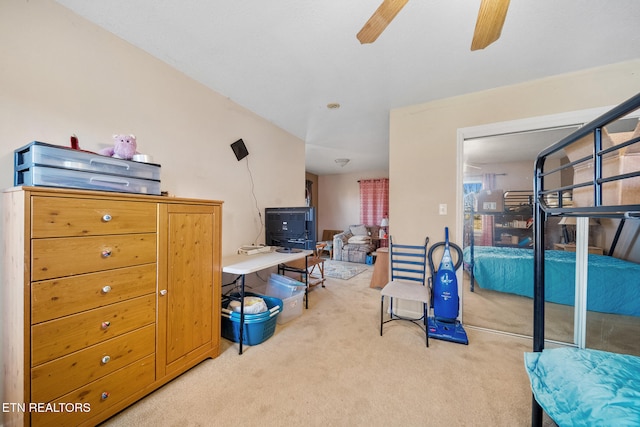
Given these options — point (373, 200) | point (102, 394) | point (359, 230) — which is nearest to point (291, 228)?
point (102, 394)

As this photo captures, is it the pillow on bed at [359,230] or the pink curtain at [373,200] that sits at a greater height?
the pink curtain at [373,200]

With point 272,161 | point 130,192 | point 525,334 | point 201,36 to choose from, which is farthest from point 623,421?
point 272,161

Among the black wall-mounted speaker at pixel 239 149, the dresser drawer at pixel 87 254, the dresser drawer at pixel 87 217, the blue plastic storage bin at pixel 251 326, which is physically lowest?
the blue plastic storage bin at pixel 251 326

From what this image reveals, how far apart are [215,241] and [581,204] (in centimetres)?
219

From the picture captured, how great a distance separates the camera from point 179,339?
1589 millimetres

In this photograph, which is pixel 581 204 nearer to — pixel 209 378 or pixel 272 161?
pixel 209 378

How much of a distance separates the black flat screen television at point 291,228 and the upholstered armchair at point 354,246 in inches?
118

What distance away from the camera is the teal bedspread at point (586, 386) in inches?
29.4

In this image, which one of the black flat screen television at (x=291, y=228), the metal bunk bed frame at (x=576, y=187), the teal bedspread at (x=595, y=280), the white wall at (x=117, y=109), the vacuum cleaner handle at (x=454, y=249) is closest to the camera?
the metal bunk bed frame at (x=576, y=187)

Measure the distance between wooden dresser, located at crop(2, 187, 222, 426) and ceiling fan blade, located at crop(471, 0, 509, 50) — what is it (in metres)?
1.99

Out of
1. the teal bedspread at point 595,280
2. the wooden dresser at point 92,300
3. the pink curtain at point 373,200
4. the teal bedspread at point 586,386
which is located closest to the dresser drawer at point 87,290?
the wooden dresser at point 92,300

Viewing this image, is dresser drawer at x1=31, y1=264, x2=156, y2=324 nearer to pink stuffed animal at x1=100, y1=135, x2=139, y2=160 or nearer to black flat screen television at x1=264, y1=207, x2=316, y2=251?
pink stuffed animal at x1=100, y1=135, x2=139, y2=160
